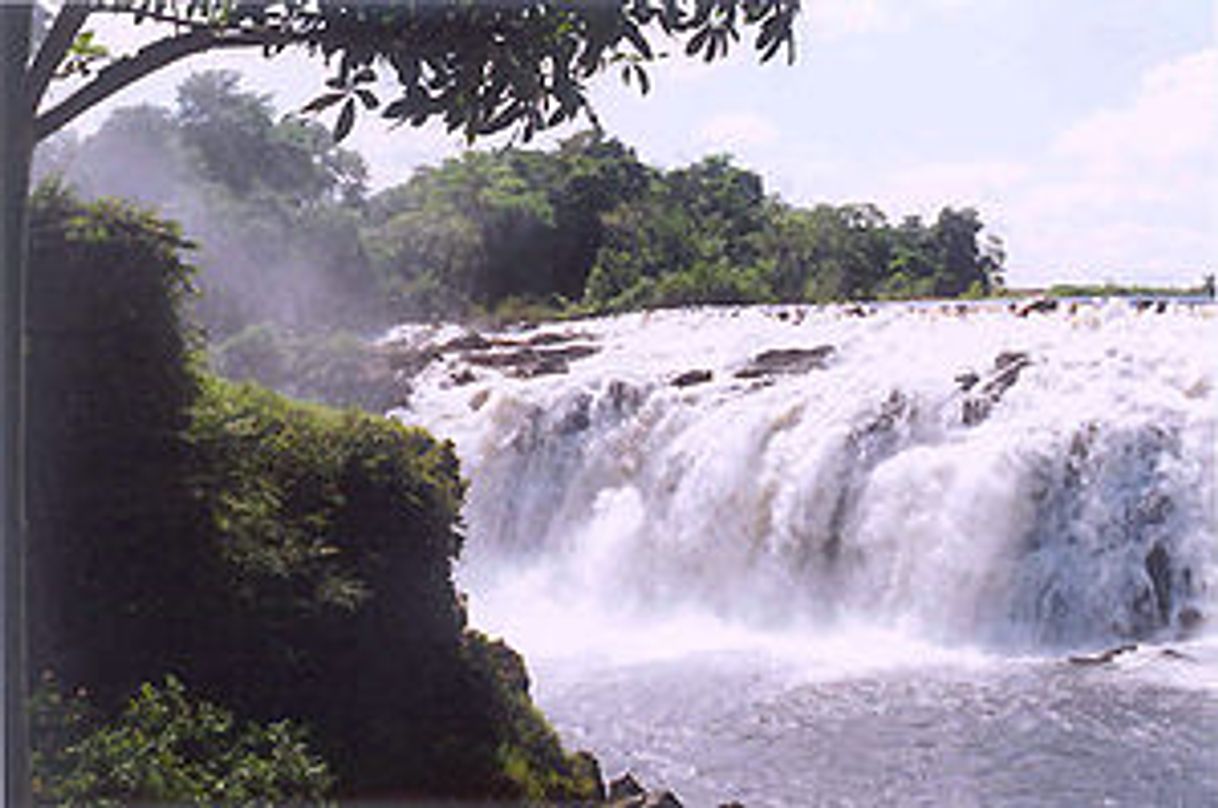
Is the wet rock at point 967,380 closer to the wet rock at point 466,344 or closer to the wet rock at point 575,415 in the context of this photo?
the wet rock at point 575,415

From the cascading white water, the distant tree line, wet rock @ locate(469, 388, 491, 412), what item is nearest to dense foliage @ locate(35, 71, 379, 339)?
the distant tree line

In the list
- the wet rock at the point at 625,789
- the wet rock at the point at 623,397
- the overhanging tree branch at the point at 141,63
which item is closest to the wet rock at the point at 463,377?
the wet rock at the point at 623,397

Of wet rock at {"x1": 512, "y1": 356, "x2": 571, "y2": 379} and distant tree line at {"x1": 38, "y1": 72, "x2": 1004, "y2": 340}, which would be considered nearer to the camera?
wet rock at {"x1": 512, "y1": 356, "x2": 571, "y2": 379}

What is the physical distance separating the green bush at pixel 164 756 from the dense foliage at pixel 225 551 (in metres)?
0.20

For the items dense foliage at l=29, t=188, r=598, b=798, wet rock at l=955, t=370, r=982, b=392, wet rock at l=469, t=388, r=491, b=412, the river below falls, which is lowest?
the river below falls

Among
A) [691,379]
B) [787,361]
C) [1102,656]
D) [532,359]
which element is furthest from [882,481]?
[532,359]

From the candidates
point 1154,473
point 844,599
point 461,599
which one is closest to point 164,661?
point 461,599

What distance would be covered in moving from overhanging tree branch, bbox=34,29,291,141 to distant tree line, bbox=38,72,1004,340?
70.1ft

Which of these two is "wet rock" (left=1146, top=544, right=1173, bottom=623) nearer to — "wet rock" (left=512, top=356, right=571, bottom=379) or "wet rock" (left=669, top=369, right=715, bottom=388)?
"wet rock" (left=669, top=369, right=715, bottom=388)

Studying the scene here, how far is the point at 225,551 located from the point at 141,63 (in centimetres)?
278

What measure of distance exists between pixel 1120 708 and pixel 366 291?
19.8 meters

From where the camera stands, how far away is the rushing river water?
707 centimetres

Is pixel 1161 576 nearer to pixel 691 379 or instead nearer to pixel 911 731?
pixel 911 731

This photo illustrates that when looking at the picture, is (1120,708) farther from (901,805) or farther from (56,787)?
(56,787)
